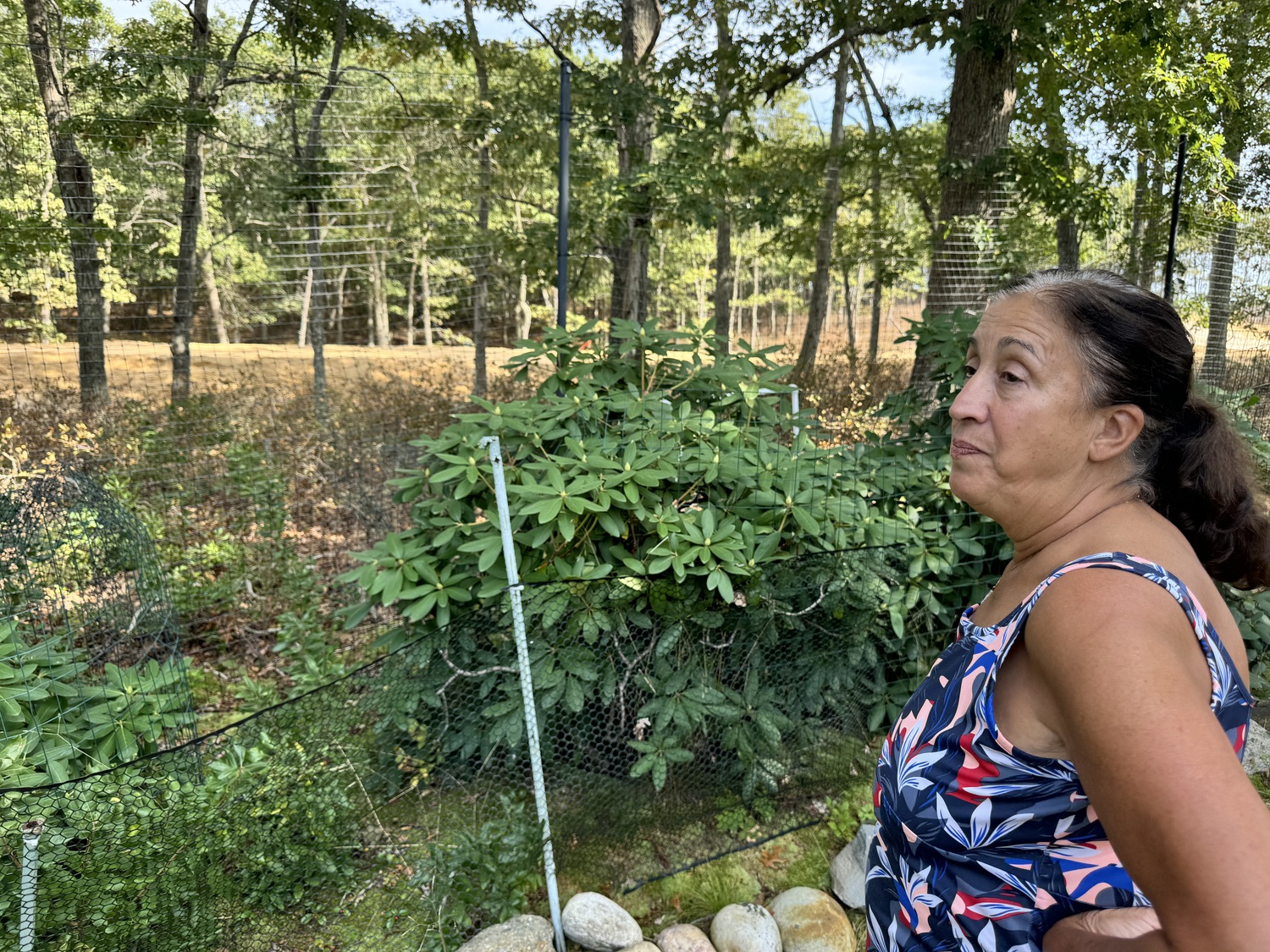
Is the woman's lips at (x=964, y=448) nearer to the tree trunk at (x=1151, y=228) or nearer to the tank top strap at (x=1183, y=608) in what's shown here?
the tank top strap at (x=1183, y=608)

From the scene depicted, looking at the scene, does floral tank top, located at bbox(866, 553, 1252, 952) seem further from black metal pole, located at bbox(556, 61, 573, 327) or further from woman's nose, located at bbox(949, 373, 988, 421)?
black metal pole, located at bbox(556, 61, 573, 327)

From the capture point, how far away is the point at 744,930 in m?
2.66

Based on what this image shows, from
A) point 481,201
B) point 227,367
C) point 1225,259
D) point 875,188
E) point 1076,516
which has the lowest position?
point 227,367

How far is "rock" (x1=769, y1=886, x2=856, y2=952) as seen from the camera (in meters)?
2.68

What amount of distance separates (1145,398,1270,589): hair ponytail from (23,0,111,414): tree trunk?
284 inches

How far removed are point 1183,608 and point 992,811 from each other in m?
0.36

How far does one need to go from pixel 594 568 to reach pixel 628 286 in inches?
186

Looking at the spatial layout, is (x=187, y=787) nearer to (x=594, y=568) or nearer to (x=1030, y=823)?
(x=594, y=568)

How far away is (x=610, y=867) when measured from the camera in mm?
2863

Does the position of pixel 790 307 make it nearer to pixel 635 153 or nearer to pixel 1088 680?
pixel 635 153

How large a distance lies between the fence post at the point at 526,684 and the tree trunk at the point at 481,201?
4.49 metres

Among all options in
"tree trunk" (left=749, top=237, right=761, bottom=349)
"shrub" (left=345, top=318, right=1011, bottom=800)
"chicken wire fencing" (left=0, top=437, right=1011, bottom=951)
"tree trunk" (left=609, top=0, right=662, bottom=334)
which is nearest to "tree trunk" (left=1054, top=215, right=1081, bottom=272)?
"tree trunk" (left=609, top=0, right=662, bottom=334)

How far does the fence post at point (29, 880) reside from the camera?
173 centimetres

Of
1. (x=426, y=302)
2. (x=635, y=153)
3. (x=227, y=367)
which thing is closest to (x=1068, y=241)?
(x=635, y=153)
